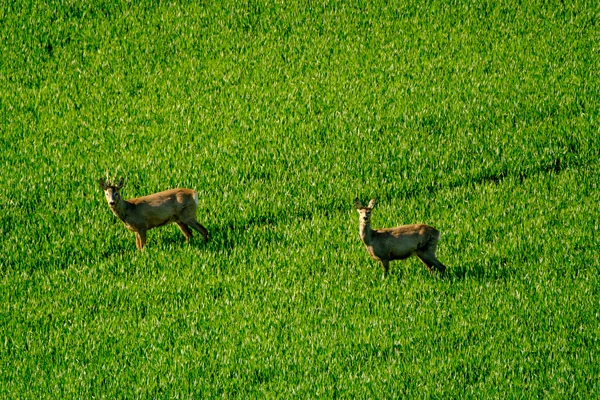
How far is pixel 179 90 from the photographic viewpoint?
21.9m

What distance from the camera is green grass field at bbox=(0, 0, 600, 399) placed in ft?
43.1

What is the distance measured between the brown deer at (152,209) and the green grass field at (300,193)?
46cm

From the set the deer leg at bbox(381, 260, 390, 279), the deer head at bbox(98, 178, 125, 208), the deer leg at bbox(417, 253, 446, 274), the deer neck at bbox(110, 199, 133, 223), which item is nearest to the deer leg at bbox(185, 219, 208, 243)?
the deer neck at bbox(110, 199, 133, 223)

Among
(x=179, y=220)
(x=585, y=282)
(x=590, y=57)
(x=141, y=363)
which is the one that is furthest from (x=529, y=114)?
(x=141, y=363)

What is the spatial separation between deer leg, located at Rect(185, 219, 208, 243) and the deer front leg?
2.20 ft

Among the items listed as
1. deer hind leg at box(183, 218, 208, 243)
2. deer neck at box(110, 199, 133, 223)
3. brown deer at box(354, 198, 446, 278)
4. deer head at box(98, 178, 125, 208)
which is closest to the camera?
brown deer at box(354, 198, 446, 278)

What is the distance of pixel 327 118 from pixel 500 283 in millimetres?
6748

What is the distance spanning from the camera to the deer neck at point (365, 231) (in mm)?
14484

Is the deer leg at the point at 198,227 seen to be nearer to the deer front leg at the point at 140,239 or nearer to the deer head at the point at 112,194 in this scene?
the deer front leg at the point at 140,239

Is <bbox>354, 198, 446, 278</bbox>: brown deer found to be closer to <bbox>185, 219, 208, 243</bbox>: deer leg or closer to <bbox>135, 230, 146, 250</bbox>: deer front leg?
<bbox>185, 219, 208, 243</bbox>: deer leg

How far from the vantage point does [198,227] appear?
52.5ft

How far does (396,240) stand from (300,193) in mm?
3537

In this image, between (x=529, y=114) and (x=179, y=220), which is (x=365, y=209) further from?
(x=529, y=114)

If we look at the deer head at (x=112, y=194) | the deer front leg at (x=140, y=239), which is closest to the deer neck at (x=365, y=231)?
the deer front leg at (x=140, y=239)
